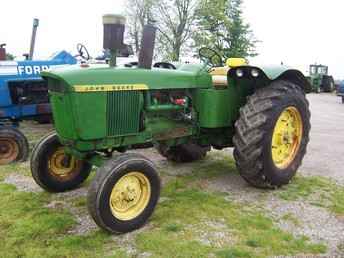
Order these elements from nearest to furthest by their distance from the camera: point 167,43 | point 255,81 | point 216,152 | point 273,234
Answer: point 273,234 → point 255,81 → point 216,152 → point 167,43

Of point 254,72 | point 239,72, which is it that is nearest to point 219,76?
point 239,72

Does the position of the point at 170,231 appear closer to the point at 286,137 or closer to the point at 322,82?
the point at 286,137

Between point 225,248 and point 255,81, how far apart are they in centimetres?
222

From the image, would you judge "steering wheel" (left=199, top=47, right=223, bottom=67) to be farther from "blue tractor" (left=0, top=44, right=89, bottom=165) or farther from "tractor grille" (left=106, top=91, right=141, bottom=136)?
"blue tractor" (left=0, top=44, right=89, bottom=165)

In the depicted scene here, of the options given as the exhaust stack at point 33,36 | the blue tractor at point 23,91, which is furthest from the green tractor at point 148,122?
the exhaust stack at point 33,36

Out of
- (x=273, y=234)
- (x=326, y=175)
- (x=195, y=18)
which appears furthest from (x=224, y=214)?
(x=195, y=18)

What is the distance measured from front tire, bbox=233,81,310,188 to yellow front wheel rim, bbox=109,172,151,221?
1163 mm

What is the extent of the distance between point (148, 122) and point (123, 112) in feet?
1.32

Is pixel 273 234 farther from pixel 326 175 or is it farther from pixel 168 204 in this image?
pixel 326 175

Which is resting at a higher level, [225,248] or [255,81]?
[255,81]

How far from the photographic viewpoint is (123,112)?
153 inches

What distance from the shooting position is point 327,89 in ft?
90.6

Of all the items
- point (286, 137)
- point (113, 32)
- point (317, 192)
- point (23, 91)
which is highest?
point (113, 32)

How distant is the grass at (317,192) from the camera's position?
13.9 feet
